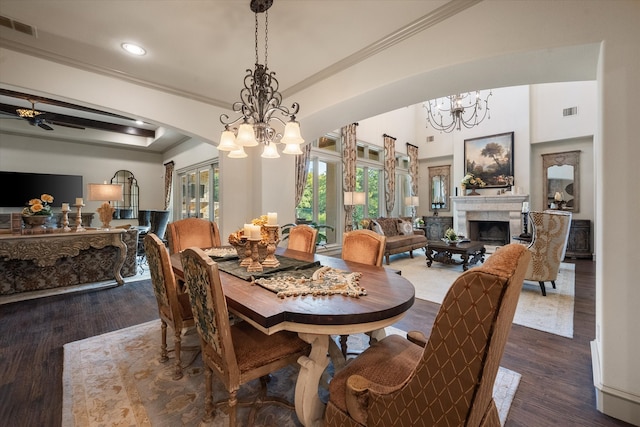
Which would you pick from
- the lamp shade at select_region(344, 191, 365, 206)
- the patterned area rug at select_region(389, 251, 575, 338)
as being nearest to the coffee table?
the patterned area rug at select_region(389, 251, 575, 338)

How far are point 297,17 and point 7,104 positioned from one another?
20.3ft

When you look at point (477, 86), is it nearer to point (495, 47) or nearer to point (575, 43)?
point (495, 47)

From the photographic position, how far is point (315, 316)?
1.19 m

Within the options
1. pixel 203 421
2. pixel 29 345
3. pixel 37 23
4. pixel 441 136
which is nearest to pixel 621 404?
pixel 203 421

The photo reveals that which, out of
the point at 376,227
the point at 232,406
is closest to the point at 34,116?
the point at 232,406

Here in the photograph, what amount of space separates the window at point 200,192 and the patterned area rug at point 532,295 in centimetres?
449

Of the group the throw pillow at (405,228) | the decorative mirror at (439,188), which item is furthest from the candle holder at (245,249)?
the decorative mirror at (439,188)

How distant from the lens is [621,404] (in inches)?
61.9

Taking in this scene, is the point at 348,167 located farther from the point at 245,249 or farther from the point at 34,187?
the point at 34,187

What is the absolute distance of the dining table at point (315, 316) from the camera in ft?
3.92

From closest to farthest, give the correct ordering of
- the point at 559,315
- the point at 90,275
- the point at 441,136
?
the point at 559,315 → the point at 90,275 → the point at 441,136

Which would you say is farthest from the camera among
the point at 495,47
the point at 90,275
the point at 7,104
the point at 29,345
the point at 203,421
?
the point at 7,104

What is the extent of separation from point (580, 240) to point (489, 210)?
74.2 inches

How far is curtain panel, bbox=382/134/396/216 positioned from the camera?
797 cm
